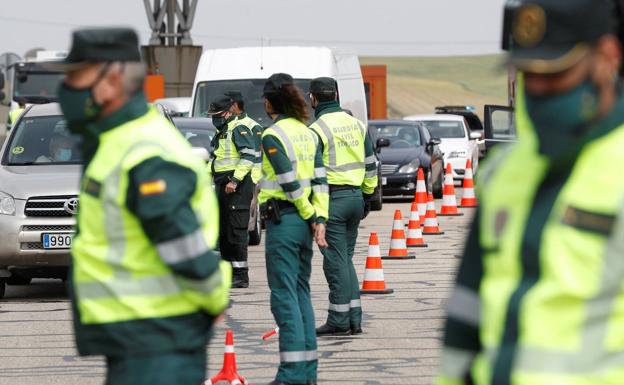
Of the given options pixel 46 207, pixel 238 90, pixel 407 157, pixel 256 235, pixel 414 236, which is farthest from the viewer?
pixel 407 157

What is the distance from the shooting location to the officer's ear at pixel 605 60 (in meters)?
3.27

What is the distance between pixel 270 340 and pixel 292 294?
229 cm

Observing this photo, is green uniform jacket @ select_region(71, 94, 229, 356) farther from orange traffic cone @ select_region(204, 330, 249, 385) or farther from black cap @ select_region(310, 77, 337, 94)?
black cap @ select_region(310, 77, 337, 94)

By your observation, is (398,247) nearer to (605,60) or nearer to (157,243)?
(157,243)

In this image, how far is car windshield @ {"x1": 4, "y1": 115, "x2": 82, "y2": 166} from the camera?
48.0 ft

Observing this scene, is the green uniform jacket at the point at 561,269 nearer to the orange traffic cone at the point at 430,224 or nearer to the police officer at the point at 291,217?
the police officer at the point at 291,217

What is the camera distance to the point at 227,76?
22750 millimetres

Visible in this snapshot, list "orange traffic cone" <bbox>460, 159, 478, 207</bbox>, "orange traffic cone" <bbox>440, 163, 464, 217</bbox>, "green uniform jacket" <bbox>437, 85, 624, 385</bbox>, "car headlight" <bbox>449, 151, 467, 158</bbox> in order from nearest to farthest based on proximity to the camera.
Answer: "green uniform jacket" <bbox>437, 85, 624, 385</bbox>, "orange traffic cone" <bbox>440, 163, 464, 217</bbox>, "orange traffic cone" <bbox>460, 159, 478, 207</bbox>, "car headlight" <bbox>449, 151, 467, 158</bbox>

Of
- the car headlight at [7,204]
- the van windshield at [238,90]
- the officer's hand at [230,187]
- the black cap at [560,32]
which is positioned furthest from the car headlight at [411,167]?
the black cap at [560,32]

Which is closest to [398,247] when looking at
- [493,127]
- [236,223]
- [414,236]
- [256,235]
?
[414,236]

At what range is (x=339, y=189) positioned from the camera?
11172 millimetres

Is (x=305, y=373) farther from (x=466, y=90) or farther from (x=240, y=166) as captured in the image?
(x=466, y=90)

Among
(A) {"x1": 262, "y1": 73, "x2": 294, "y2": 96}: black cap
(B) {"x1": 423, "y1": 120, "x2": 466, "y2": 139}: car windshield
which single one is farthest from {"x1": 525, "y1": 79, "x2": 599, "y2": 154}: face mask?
(B) {"x1": 423, "y1": 120, "x2": 466, "y2": 139}: car windshield

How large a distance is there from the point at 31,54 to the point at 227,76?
27876 mm
